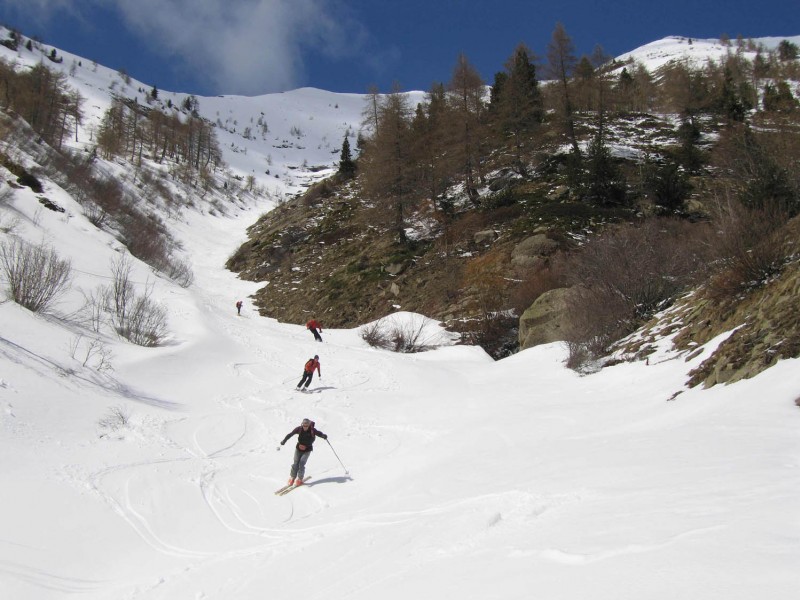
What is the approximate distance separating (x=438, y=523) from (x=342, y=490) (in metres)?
3.37

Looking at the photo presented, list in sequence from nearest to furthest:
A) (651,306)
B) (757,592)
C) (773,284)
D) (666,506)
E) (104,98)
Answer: (757,592) → (666,506) → (773,284) → (651,306) → (104,98)

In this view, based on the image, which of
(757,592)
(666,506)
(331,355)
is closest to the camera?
(757,592)

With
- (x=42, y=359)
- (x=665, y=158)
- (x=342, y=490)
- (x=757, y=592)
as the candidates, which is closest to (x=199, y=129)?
(x=665, y=158)

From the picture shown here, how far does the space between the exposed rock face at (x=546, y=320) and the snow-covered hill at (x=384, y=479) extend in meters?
2.18

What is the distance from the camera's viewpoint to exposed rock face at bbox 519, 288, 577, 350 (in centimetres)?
1792

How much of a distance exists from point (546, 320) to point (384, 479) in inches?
492

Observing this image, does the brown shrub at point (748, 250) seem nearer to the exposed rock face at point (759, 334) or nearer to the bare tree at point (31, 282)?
the exposed rock face at point (759, 334)

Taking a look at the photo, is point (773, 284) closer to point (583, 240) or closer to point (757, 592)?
point (757, 592)

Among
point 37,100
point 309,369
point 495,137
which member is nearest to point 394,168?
point 495,137

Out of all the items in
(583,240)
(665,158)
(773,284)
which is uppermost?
(665,158)

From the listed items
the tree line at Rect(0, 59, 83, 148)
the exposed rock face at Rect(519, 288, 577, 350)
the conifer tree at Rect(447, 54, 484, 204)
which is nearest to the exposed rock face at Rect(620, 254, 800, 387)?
the exposed rock face at Rect(519, 288, 577, 350)

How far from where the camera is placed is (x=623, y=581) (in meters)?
2.54

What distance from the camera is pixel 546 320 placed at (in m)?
18.5

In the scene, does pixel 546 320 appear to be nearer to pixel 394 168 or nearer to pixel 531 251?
pixel 531 251
